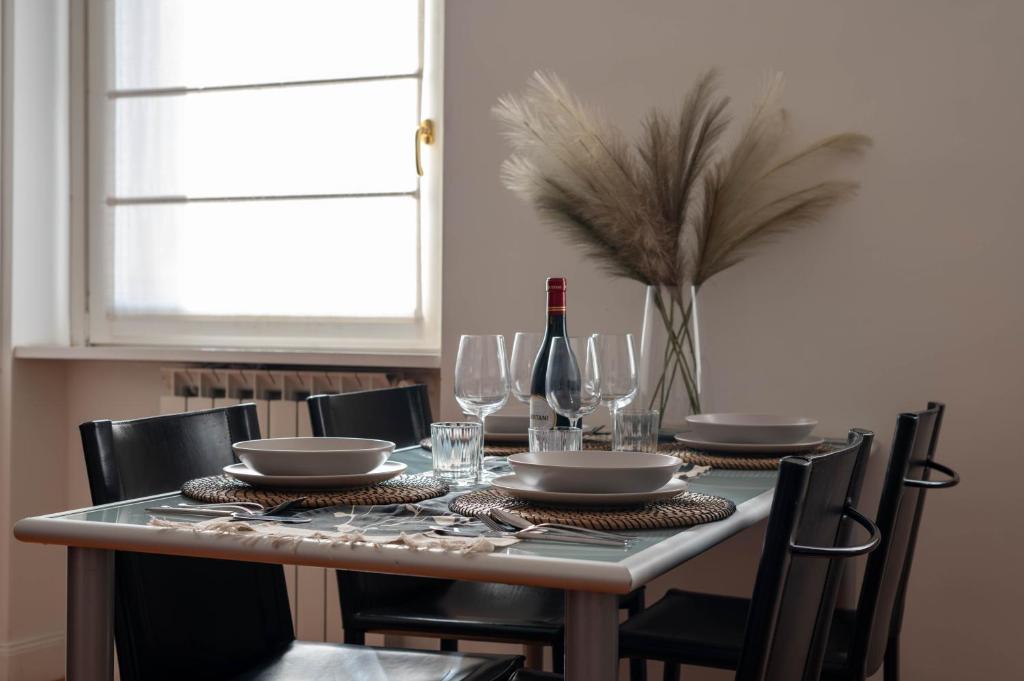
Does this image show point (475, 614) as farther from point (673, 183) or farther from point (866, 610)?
point (673, 183)

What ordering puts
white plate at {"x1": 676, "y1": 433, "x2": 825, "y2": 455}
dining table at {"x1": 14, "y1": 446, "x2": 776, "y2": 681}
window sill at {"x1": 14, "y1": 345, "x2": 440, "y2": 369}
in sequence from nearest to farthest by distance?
dining table at {"x1": 14, "y1": 446, "x2": 776, "y2": 681}
white plate at {"x1": 676, "y1": 433, "x2": 825, "y2": 455}
window sill at {"x1": 14, "y1": 345, "x2": 440, "y2": 369}

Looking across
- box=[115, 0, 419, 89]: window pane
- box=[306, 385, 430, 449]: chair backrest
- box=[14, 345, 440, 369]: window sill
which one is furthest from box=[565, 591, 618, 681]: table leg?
box=[115, 0, 419, 89]: window pane

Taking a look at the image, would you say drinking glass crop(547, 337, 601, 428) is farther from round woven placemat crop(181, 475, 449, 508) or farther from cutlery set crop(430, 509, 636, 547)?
cutlery set crop(430, 509, 636, 547)

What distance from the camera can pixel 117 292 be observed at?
334 cm

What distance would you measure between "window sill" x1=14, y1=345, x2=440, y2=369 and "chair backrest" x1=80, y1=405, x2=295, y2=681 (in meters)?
1.12

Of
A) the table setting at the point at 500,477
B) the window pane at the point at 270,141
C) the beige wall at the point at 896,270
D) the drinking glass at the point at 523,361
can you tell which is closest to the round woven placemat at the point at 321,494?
the table setting at the point at 500,477

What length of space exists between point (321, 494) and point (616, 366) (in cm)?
53

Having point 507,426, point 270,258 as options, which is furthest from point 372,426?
point 270,258

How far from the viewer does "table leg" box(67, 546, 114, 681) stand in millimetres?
1240

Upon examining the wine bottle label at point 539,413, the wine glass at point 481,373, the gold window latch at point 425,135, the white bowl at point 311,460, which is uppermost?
the gold window latch at point 425,135

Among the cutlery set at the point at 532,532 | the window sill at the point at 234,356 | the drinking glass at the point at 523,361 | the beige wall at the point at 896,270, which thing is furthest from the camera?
the window sill at the point at 234,356

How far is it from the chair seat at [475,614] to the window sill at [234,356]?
93cm

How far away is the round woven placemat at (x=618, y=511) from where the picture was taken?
3.89 feet

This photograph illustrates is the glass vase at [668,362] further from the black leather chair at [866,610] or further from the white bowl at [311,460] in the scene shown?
the white bowl at [311,460]
